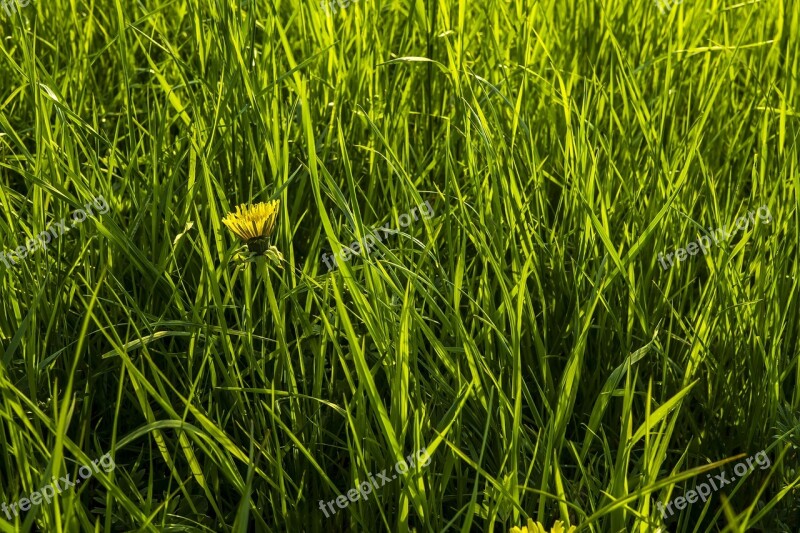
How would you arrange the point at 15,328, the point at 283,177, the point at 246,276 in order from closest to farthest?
the point at 246,276, the point at 15,328, the point at 283,177

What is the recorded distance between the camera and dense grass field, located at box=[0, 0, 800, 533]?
42.5 inches

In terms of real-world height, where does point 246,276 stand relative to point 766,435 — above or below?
above

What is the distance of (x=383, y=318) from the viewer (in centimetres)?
118

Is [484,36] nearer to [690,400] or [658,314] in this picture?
[658,314]

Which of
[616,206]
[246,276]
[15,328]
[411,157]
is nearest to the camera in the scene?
[246,276]

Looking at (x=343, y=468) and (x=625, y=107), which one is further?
(x=625, y=107)

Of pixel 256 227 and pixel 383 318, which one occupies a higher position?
pixel 256 227

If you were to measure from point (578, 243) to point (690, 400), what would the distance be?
0.99 ft

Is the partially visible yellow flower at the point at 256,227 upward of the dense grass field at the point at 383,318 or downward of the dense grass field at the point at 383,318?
upward

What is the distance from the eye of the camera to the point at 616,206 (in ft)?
5.16

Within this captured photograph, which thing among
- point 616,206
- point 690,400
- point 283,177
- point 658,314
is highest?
point 283,177

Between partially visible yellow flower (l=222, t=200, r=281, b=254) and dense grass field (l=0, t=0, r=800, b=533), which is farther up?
partially visible yellow flower (l=222, t=200, r=281, b=254)

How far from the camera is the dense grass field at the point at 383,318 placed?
1080 millimetres

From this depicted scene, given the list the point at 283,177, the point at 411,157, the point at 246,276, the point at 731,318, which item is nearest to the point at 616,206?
the point at 731,318
